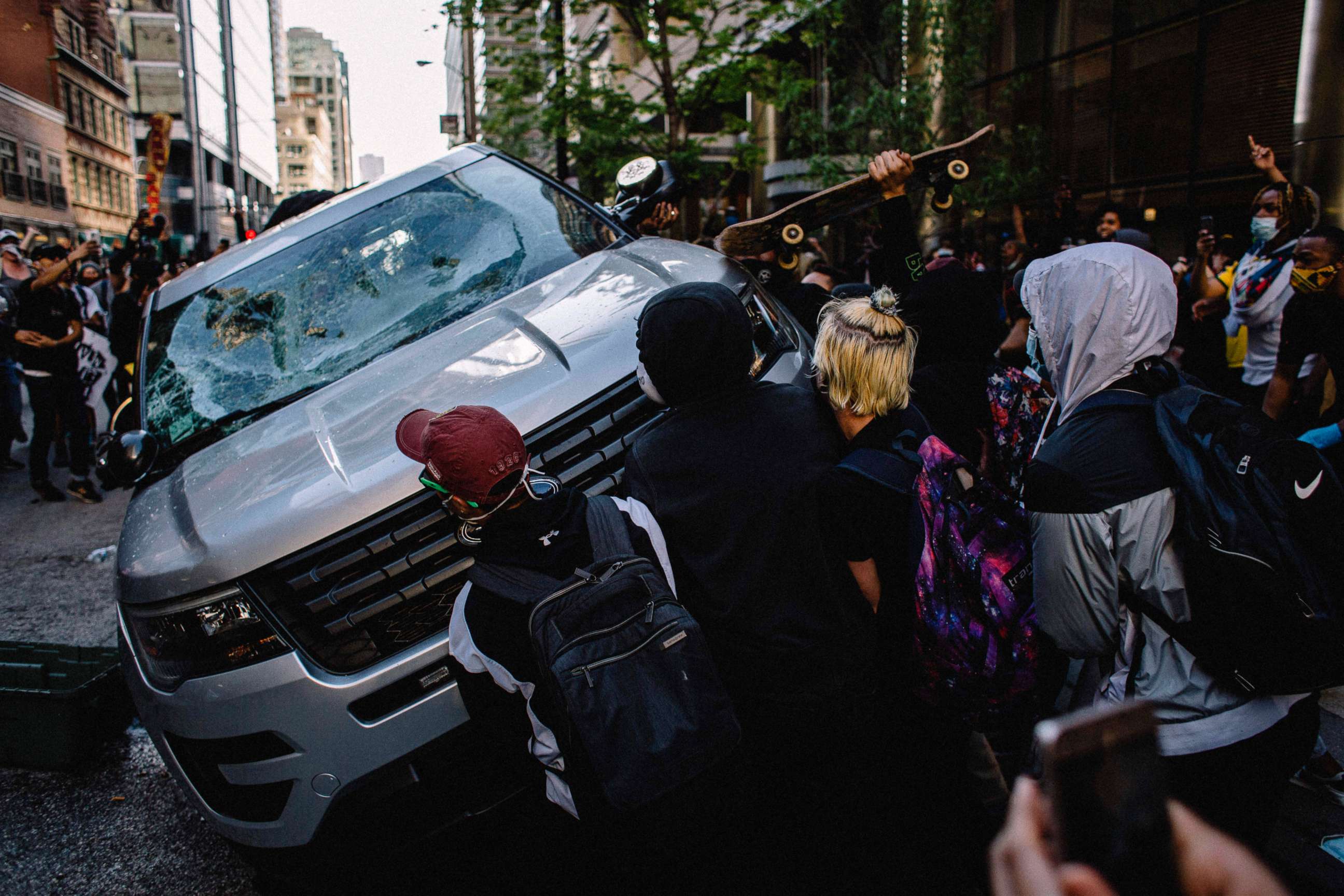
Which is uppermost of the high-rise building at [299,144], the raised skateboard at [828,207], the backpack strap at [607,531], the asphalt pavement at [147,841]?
the high-rise building at [299,144]

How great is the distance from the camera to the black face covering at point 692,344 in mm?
2045

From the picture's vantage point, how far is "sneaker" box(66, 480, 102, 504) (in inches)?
302

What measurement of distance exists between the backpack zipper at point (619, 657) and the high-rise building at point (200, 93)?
44060mm

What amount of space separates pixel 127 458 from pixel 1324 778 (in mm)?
4215

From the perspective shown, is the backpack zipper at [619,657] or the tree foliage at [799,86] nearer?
the backpack zipper at [619,657]

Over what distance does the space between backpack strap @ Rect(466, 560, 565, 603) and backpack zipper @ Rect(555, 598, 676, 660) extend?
0.13 m

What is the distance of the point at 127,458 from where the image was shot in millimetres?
3037

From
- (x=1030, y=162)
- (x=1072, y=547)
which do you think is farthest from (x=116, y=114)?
(x=1072, y=547)

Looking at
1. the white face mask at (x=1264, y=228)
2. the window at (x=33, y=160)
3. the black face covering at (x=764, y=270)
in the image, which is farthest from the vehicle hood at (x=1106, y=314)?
the window at (x=33, y=160)

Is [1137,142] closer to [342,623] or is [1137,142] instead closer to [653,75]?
[342,623]

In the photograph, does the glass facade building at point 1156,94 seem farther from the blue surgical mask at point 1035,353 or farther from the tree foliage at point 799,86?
the blue surgical mask at point 1035,353

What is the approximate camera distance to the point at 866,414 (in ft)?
7.59

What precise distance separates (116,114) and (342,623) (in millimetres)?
53471

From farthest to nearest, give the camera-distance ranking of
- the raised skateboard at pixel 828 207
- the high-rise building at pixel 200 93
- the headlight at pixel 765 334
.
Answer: the high-rise building at pixel 200 93 → the raised skateboard at pixel 828 207 → the headlight at pixel 765 334
